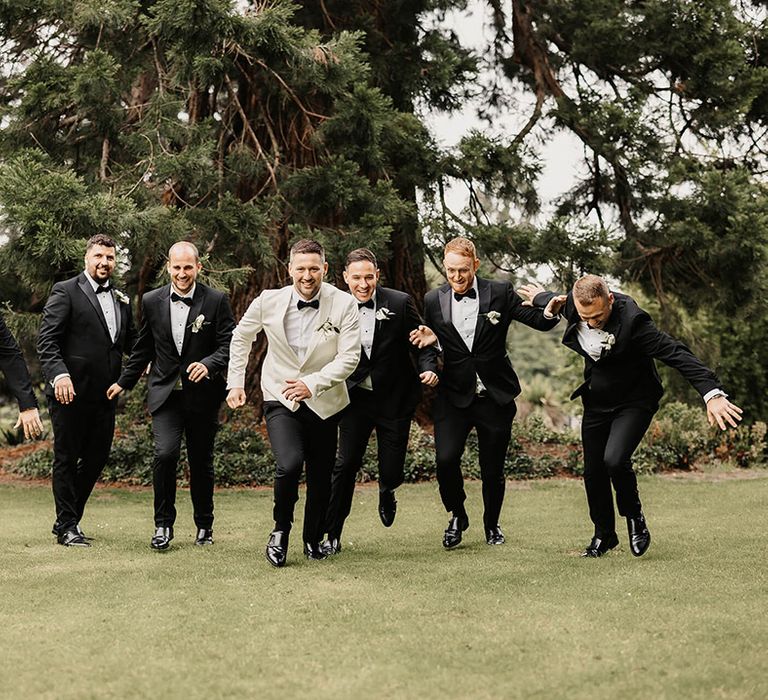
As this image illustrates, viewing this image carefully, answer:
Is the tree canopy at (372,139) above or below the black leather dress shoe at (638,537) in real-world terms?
above

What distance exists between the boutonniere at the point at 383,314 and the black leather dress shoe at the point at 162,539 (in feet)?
6.84

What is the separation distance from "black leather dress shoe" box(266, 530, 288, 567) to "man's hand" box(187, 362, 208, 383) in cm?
118

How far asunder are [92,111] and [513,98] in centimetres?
689

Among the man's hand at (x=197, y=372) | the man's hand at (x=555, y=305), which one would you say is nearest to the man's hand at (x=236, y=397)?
the man's hand at (x=197, y=372)

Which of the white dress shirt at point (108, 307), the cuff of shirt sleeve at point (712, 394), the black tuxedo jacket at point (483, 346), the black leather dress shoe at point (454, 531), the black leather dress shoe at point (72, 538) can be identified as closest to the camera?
the cuff of shirt sleeve at point (712, 394)

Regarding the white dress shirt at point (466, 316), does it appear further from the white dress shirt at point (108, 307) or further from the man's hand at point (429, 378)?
the white dress shirt at point (108, 307)

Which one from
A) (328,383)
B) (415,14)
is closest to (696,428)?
(415,14)

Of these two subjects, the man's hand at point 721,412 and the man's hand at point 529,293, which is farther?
the man's hand at point 529,293

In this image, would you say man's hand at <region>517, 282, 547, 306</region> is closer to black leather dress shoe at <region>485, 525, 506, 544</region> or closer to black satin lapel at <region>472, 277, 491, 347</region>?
black satin lapel at <region>472, 277, 491, 347</region>

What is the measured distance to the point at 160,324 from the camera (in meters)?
7.18

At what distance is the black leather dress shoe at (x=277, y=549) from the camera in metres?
6.34

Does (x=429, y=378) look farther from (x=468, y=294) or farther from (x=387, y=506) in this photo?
(x=387, y=506)

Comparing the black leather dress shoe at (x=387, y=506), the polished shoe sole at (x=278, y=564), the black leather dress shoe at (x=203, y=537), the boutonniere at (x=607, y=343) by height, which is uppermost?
the boutonniere at (x=607, y=343)

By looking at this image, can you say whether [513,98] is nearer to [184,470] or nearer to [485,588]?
[184,470]
